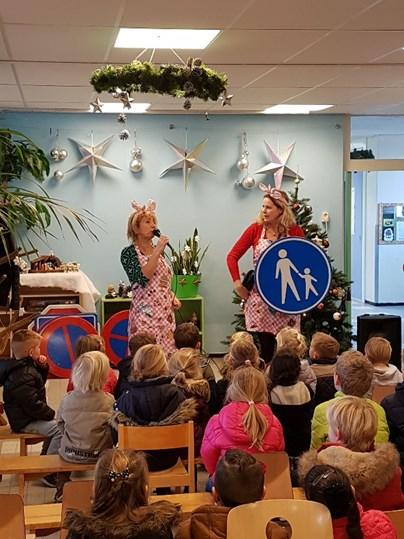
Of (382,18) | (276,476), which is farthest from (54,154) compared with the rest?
(276,476)

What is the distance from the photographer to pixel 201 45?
17.2 ft

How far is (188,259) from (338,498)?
647cm

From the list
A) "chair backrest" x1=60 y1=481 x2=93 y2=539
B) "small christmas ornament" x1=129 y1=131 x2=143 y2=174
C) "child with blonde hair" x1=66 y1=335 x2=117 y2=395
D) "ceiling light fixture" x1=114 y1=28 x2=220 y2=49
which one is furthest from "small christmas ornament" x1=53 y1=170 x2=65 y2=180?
"chair backrest" x1=60 y1=481 x2=93 y2=539

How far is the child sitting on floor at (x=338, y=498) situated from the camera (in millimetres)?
2348

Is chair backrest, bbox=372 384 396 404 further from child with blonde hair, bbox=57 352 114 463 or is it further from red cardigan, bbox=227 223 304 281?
red cardigan, bbox=227 223 304 281

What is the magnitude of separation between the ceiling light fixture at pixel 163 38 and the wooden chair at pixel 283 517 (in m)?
3.34

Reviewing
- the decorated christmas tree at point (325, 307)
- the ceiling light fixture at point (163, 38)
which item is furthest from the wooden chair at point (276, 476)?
the decorated christmas tree at point (325, 307)

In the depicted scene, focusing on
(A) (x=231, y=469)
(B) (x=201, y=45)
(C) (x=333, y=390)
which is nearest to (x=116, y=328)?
(B) (x=201, y=45)

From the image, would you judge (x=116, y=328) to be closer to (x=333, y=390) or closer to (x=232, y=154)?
(x=232, y=154)

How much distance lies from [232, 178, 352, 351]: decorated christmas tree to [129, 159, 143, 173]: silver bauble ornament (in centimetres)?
175

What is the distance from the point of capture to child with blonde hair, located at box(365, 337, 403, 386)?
4566 millimetres

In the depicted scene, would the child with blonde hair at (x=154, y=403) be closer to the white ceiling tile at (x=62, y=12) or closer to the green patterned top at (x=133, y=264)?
the green patterned top at (x=133, y=264)

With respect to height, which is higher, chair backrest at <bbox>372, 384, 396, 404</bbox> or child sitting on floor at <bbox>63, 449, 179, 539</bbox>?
child sitting on floor at <bbox>63, 449, 179, 539</bbox>

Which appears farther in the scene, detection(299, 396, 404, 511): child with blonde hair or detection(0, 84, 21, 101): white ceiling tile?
detection(0, 84, 21, 101): white ceiling tile
